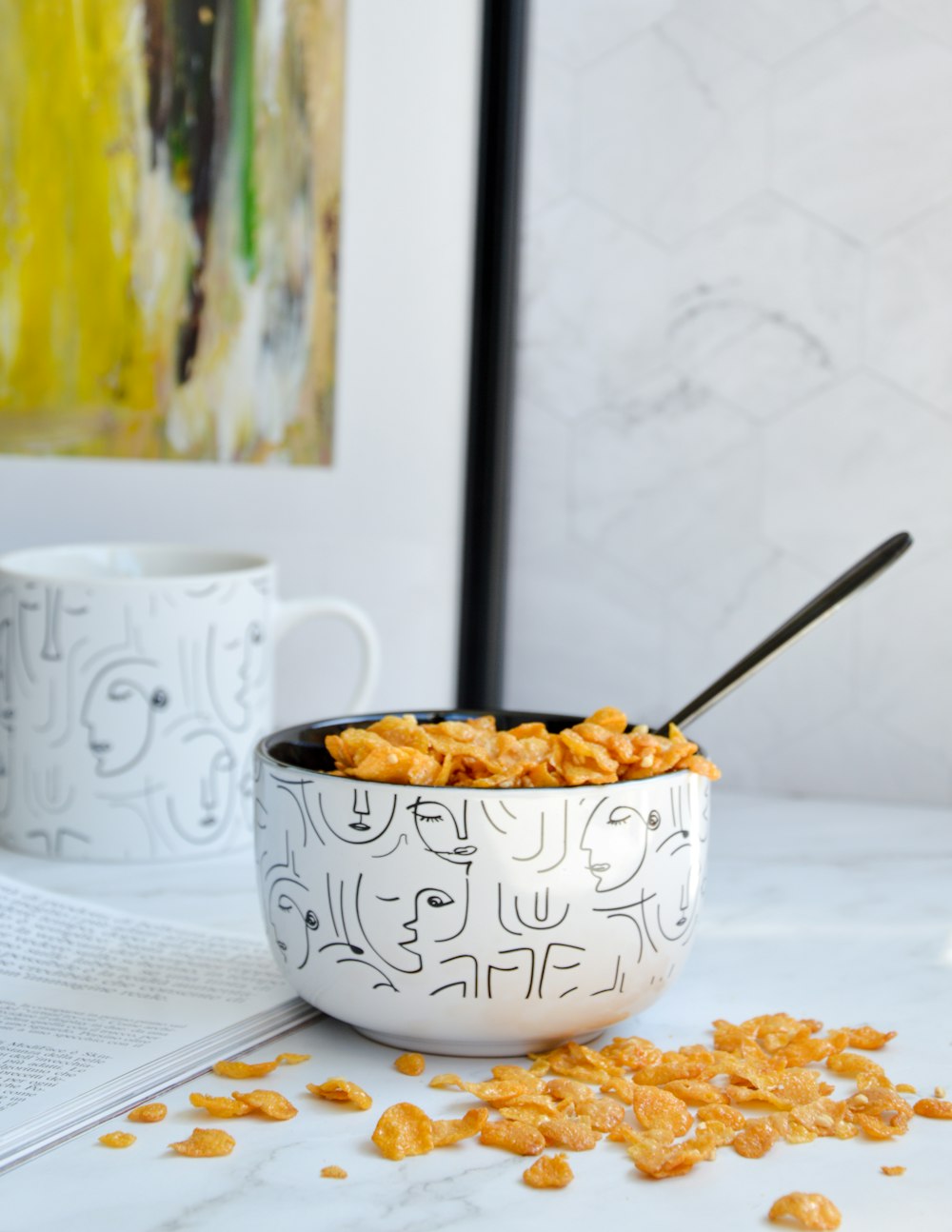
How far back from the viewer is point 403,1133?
1.40ft

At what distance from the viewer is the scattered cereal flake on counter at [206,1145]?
0.42 meters

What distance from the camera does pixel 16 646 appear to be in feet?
2.36

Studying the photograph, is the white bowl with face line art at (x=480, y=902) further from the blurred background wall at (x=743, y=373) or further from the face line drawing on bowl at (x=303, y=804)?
the blurred background wall at (x=743, y=373)

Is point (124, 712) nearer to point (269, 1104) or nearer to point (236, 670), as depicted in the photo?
point (236, 670)

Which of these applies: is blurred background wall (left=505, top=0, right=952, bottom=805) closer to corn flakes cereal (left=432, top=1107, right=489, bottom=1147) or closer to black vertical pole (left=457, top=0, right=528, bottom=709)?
black vertical pole (left=457, top=0, right=528, bottom=709)

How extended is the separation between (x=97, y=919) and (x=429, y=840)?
229mm

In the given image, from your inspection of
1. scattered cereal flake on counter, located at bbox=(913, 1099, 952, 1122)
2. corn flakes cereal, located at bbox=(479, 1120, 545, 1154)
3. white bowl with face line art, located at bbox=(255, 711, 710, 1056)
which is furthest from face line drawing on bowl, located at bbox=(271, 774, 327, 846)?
scattered cereal flake on counter, located at bbox=(913, 1099, 952, 1122)

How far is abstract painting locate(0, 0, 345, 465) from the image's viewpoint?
2.75 feet

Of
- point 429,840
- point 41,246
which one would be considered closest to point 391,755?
point 429,840

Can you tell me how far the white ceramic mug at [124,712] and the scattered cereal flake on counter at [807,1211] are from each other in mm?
416

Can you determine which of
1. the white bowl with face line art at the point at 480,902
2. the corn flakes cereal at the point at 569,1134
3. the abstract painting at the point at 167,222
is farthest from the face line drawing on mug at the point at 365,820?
the abstract painting at the point at 167,222

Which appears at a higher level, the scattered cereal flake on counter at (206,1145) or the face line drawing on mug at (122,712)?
the face line drawing on mug at (122,712)

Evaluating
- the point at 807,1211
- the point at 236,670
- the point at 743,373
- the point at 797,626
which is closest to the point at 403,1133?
the point at 807,1211

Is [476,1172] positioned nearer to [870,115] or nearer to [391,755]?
[391,755]
